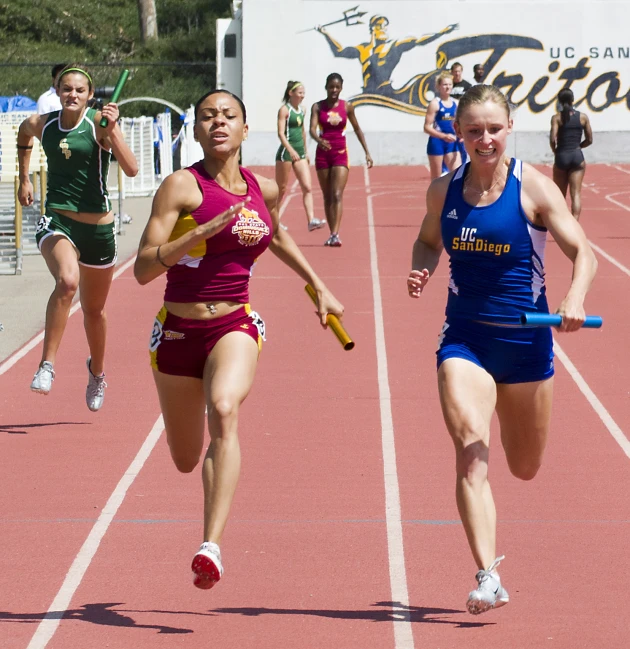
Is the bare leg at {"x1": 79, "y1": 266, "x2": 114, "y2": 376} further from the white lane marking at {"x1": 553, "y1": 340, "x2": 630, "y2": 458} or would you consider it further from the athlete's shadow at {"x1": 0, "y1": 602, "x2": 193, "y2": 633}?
the athlete's shadow at {"x1": 0, "y1": 602, "x2": 193, "y2": 633}

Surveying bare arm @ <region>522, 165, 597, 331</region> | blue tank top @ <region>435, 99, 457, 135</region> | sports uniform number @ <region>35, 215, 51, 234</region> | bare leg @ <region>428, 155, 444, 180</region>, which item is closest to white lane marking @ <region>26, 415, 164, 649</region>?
sports uniform number @ <region>35, 215, 51, 234</region>

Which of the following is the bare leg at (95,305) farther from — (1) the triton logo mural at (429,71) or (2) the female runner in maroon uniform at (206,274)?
(1) the triton logo mural at (429,71)

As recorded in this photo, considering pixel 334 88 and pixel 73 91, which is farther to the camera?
pixel 334 88

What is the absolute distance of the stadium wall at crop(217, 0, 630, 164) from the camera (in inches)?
1321

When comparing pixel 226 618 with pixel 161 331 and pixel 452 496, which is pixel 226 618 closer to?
pixel 161 331

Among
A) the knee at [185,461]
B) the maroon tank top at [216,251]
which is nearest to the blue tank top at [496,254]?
the maroon tank top at [216,251]

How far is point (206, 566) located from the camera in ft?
15.1

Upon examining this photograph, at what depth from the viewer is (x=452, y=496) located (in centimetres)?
664

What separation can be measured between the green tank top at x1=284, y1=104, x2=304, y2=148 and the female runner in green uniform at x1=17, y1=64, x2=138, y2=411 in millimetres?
8916

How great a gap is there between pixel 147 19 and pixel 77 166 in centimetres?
4204

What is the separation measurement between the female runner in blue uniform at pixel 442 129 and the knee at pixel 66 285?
1047cm

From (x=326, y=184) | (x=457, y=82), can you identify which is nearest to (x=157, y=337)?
(x=326, y=184)

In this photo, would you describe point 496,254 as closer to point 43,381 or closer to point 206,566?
point 206,566

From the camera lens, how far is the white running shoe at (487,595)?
4531mm
